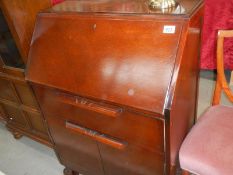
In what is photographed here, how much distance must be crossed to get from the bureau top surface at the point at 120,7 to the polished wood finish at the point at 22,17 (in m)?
0.14

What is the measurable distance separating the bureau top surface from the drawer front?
1.76 feet

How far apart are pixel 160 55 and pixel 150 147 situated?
1.19 feet

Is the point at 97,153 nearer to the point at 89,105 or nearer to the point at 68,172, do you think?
the point at 89,105

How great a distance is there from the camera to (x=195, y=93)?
116cm

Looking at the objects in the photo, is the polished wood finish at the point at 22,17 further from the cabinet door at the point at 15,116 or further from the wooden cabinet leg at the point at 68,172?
the wooden cabinet leg at the point at 68,172

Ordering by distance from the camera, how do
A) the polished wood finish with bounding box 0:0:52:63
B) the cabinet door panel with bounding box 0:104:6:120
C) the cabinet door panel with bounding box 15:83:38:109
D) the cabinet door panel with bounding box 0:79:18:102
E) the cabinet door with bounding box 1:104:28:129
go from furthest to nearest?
1. the cabinet door panel with bounding box 0:104:6:120
2. the cabinet door with bounding box 1:104:28:129
3. the cabinet door panel with bounding box 0:79:18:102
4. the cabinet door panel with bounding box 15:83:38:109
5. the polished wood finish with bounding box 0:0:52:63

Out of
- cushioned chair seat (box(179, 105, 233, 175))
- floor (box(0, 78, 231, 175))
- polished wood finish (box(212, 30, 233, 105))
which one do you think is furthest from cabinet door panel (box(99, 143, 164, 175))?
floor (box(0, 78, 231, 175))

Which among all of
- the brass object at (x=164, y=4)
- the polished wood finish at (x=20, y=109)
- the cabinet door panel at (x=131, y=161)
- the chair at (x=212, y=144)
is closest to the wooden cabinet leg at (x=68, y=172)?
the polished wood finish at (x=20, y=109)

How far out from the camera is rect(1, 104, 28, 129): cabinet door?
168 cm

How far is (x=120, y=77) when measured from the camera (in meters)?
0.87

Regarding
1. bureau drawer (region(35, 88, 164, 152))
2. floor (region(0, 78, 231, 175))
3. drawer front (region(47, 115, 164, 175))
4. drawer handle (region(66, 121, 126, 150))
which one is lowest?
floor (region(0, 78, 231, 175))

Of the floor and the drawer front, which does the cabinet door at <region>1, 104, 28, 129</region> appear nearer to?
the floor

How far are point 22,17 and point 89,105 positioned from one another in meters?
0.63

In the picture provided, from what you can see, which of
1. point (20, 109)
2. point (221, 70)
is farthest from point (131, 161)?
point (20, 109)
